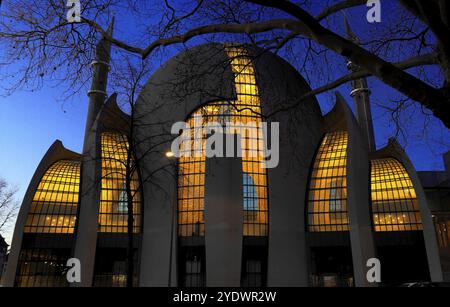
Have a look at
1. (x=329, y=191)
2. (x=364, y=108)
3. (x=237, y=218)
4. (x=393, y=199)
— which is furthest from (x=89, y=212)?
(x=364, y=108)

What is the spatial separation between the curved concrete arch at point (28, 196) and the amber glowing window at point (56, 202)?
2.43ft

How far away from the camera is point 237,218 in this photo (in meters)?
32.8

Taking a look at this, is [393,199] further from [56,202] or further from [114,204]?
[56,202]

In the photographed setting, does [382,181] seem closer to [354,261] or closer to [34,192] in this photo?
[354,261]

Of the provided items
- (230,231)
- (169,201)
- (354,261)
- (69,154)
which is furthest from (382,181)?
(69,154)

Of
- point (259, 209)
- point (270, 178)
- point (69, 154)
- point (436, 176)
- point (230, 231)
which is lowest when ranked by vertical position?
point (230, 231)

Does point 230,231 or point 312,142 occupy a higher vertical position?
point 312,142

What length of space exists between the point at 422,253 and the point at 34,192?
1555 inches

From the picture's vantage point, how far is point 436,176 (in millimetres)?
66188

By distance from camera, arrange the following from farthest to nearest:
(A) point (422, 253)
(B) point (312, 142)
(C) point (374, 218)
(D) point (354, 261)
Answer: (B) point (312, 142) < (C) point (374, 218) < (A) point (422, 253) < (D) point (354, 261)

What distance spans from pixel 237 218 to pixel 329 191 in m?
10.3

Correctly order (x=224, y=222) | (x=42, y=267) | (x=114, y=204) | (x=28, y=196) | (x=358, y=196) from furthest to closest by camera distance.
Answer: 1. (x=114, y=204)
2. (x=28, y=196)
3. (x=42, y=267)
4. (x=358, y=196)
5. (x=224, y=222)

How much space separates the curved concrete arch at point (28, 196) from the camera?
31.8 meters

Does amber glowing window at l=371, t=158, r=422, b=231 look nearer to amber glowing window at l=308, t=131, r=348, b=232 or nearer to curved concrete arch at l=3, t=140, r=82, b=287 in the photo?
amber glowing window at l=308, t=131, r=348, b=232
